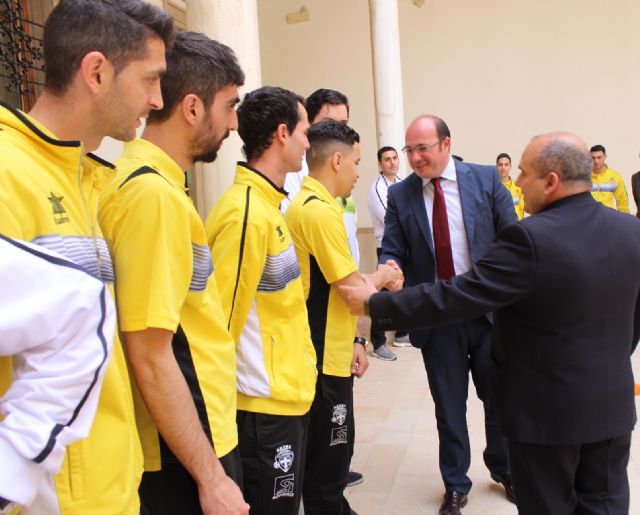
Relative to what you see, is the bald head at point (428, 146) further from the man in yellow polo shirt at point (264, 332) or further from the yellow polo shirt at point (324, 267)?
the man in yellow polo shirt at point (264, 332)

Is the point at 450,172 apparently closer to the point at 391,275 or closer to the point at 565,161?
the point at 391,275

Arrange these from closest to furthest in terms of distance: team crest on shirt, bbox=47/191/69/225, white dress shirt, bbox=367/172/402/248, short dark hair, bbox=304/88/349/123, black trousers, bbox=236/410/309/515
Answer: team crest on shirt, bbox=47/191/69/225 → black trousers, bbox=236/410/309/515 → short dark hair, bbox=304/88/349/123 → white dress shirt, bbox=367/172/402/248

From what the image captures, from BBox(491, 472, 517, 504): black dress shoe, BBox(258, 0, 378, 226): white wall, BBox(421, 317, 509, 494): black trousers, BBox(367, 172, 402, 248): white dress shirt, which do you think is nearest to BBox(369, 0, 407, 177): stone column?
BBox(367, 172, 402, 248): white dress shirt

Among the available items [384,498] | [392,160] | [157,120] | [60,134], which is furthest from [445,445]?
[392,160]

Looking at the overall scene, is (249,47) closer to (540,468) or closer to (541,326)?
(541,326)

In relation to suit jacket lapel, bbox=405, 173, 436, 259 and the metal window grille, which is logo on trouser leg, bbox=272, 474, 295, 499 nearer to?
suit jacket lapel, bbox=405, 173, 436, 259

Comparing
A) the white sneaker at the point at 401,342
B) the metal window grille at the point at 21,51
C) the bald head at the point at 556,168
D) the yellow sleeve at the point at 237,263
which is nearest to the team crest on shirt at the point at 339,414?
the yellow sleeve at the point at 237,263

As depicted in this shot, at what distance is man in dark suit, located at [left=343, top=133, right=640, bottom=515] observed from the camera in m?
2.02

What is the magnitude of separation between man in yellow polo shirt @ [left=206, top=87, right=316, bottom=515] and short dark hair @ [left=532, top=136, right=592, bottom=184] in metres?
0.94

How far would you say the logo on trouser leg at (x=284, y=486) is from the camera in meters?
1.93

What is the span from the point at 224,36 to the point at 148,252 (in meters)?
2.46

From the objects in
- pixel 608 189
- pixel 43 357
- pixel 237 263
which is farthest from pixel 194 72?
pixel 608 189

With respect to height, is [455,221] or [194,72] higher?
[194,72]

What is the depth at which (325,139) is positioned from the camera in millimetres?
2658
